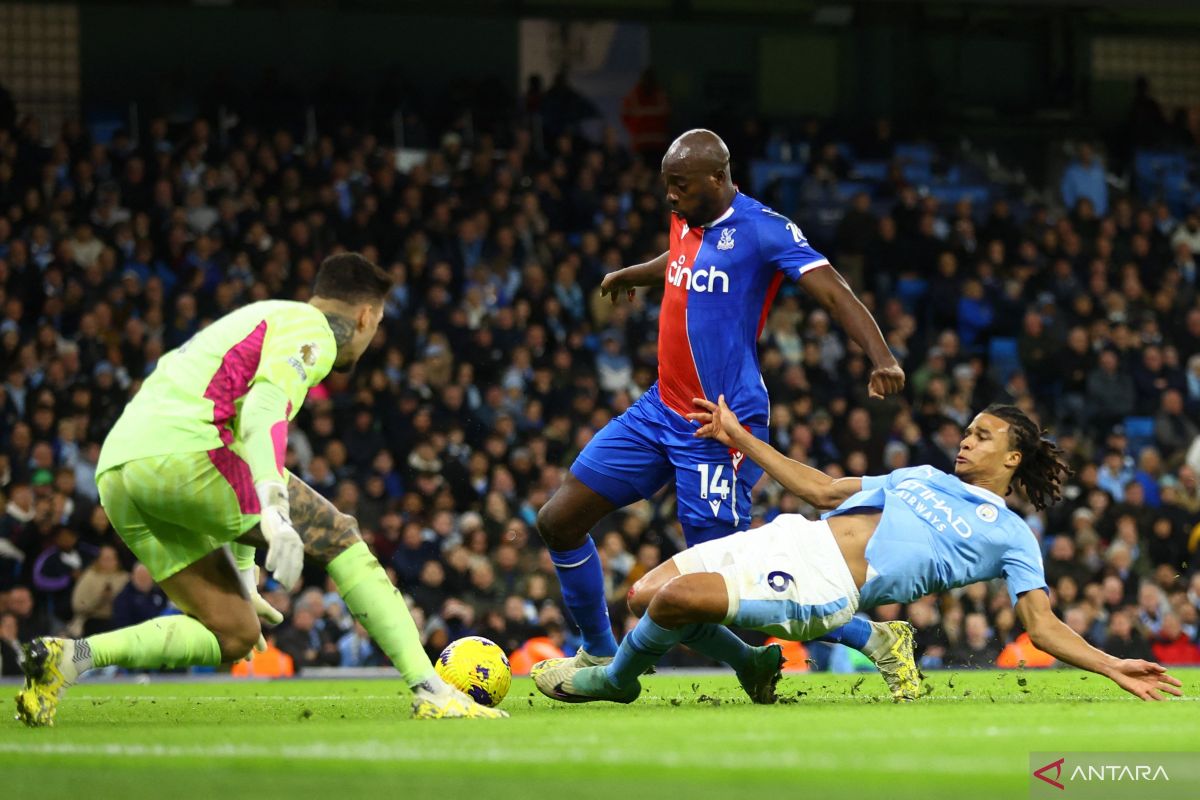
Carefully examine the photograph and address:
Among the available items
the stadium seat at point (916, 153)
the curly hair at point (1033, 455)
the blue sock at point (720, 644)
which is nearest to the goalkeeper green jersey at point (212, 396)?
the blue sock at point (720, 644)

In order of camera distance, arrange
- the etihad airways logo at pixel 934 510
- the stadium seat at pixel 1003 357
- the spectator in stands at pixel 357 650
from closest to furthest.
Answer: the etihad airways logo at pixel 934 510
the spectator in stands at pixel 357 650
the stadium seat at pixel 1003 357

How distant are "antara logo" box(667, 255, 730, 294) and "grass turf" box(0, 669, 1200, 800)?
198 centimetres

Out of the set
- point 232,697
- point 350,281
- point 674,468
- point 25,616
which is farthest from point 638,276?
point 25,616

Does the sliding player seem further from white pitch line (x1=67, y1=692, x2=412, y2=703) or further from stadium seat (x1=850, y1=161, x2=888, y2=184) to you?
stadium seat (x1=850, y1=161, x2=888, y2=184)

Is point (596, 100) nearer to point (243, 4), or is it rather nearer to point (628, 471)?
point (243, 4)

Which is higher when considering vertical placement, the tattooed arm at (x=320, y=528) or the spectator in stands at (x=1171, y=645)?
the tattooed arm at (x=320, y=528)

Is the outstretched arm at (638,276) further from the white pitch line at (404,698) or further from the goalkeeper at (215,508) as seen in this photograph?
the white pitch line at (404,698)

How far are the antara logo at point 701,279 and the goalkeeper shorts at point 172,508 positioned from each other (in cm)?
241

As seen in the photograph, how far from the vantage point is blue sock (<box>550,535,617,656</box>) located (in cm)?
909

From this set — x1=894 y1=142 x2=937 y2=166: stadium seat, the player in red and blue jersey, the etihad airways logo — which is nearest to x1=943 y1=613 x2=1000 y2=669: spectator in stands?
the player in red and blue jersey

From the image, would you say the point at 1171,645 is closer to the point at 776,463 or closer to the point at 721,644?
the point at 721,644

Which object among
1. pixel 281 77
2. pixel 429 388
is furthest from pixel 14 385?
pixel 281 77

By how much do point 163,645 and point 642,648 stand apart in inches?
80.7

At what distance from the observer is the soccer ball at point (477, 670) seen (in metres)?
8.46
